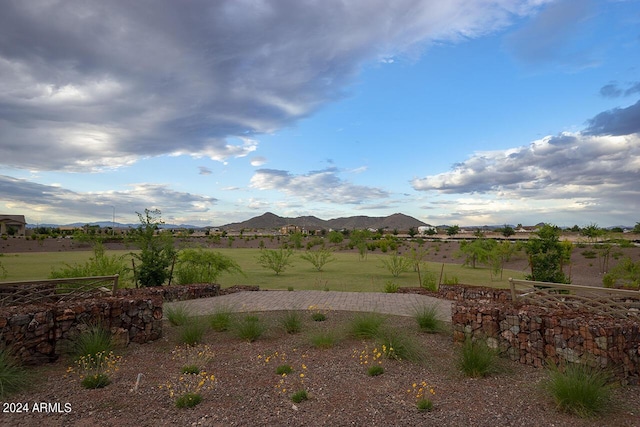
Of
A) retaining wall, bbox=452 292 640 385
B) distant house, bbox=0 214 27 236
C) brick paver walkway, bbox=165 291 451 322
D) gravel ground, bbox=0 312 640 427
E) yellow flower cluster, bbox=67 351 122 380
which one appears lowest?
gravel ground, bbox=0 312 640 427

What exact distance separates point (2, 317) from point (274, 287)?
10.6m

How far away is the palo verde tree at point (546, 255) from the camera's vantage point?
1181 centimetres

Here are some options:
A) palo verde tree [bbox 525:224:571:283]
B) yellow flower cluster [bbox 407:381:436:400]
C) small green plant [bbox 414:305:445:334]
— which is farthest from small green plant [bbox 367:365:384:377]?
palo verde tree [bbox 525:224:571:283]

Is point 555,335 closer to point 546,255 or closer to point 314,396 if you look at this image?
point 314,396

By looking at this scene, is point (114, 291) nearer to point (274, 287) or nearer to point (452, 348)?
point (452, 348)

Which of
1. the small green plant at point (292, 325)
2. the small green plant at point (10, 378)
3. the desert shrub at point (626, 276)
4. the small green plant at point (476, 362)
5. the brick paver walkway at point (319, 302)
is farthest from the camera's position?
the desert shrub at point (626, 276)

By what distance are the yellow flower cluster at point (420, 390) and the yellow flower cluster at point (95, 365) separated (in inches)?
155

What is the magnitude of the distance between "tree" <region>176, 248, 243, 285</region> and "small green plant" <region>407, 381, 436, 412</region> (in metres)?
10.9

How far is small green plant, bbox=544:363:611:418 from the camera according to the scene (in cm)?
444

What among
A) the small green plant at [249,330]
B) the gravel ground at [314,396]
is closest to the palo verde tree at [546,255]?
the gravel ground at [314,396]

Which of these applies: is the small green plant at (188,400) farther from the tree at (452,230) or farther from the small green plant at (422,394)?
the tree at (452,230)

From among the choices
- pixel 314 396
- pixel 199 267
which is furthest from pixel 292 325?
pixel 199 267

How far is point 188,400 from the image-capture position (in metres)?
4.83

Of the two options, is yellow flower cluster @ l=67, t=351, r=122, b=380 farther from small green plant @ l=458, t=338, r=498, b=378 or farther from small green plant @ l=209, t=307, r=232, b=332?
small green plant @ l=458, t=338, r=498, b=378
